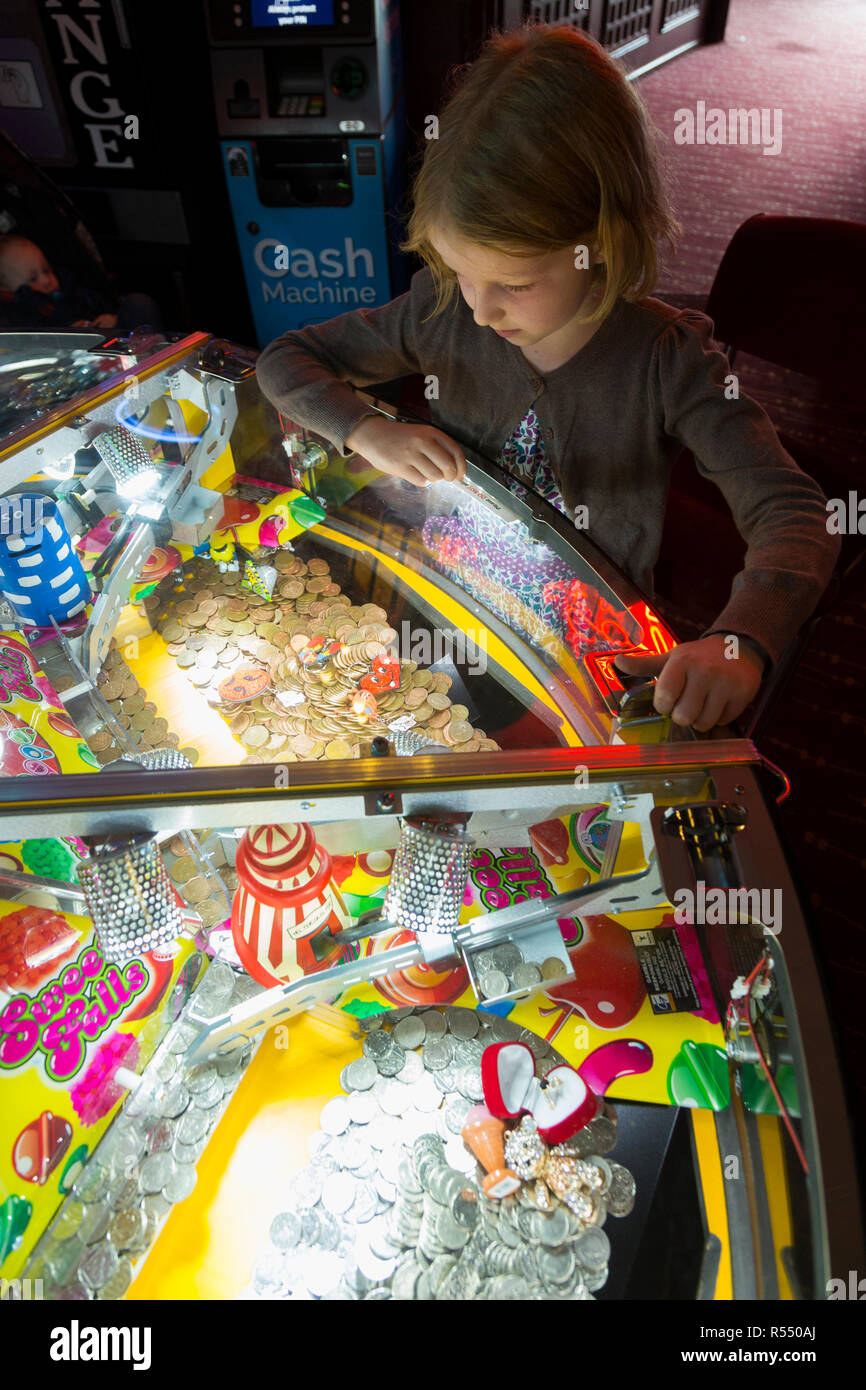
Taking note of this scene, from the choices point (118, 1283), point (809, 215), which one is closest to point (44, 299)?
point (118, 1283)

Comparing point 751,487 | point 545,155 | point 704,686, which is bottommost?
point 704,686

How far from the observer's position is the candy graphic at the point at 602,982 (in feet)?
3.41

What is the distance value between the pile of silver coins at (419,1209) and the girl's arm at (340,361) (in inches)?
44.1

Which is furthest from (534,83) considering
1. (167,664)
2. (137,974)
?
(137,974)

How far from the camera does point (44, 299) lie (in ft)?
10.2

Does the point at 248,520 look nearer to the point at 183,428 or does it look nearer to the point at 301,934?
the point at 183,428

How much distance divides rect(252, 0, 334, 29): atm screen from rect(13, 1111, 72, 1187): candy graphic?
11.9 feet

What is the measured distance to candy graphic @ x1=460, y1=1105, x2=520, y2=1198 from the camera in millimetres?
914

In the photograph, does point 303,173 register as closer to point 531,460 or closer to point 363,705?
point 531,460

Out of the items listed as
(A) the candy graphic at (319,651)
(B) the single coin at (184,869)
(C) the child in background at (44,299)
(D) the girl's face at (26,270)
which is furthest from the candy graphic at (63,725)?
(D) the girl's face at (26,270)

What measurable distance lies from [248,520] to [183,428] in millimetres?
232

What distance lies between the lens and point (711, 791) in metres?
0.89

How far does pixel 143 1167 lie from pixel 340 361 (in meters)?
1.51

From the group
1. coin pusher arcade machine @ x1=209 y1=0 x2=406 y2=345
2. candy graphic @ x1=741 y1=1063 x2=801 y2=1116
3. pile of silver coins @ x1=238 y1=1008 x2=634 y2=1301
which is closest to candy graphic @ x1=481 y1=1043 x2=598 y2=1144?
pile of silver coins @ x1=238 y1=1008 x2=634 y2=1301
